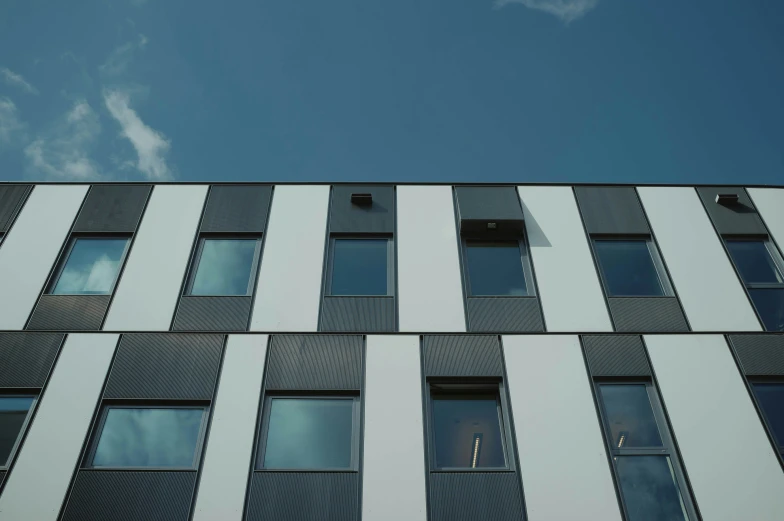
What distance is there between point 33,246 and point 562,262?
9.78 m

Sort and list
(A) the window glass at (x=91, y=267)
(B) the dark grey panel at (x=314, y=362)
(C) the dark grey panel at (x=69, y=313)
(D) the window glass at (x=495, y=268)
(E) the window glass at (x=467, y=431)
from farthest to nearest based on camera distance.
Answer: (D) the window glass at (x=495, y=268) < (A) the window glass at (x=91, y=267) < (C) the dark grey panel at (x=69, y=313) < (B) the dark grey panel at (x=314, y=362) < (E) the window glass at (x=467, y=431)

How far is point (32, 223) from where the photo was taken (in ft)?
39.9

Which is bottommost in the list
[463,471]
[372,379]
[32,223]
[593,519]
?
[593,519]

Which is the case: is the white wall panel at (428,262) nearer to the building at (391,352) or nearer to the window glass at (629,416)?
the building at (391,352)

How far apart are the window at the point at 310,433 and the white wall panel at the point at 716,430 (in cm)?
472

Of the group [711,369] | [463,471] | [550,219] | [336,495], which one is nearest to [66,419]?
[336,495]

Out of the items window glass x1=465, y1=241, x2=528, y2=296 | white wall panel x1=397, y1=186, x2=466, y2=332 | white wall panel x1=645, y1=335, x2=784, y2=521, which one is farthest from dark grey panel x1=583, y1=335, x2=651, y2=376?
white wall panel x1=397, y1=186, x2=466, y2=332

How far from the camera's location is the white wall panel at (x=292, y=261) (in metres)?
10.7

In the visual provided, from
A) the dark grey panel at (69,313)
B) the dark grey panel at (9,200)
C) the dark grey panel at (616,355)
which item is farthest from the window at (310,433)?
the dark grey panel at (9,200)

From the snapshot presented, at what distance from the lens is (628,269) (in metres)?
11.7

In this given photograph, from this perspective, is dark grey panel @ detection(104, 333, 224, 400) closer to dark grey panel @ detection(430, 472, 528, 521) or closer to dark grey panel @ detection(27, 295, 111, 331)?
dark grey panel @ detection(27, 295, 111, 331)

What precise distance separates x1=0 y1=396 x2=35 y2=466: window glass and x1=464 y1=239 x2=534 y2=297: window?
7244mm

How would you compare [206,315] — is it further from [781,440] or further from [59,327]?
[781,440]

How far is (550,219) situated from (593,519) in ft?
19.4
